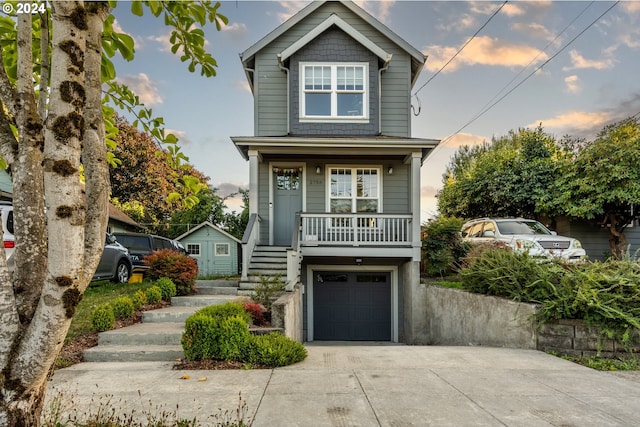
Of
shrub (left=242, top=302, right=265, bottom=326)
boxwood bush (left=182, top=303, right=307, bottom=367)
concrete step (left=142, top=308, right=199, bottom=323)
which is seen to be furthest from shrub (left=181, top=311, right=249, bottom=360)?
concrete step (left=142, top=308, right=199, bottom=323)

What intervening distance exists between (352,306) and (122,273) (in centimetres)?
713

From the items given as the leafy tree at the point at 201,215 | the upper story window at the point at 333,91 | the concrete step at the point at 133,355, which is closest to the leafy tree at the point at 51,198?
the concrete step at the point at 133,355

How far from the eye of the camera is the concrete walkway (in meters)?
3.46

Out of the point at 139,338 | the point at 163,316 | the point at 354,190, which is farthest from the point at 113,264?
the point at 354,190

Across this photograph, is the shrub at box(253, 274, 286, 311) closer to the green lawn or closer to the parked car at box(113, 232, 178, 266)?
the green lawn

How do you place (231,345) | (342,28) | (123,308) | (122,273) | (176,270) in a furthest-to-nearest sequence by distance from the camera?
(342,28)
(122,273)
(176,270)
(123,308)
(231,345)

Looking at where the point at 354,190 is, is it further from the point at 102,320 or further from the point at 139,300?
the point at 102,320

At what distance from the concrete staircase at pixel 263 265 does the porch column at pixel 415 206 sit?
12.2ft

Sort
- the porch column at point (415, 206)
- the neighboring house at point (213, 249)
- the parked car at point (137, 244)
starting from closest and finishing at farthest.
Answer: the porch column at point (415, 206) < the parked car at point (137, 244) < the neighboring house at point (213, 249)

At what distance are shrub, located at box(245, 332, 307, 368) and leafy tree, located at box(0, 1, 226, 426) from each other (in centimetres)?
308

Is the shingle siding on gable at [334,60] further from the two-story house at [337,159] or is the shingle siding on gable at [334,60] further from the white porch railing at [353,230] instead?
the white porch railing at [353,230]

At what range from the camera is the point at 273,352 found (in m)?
5.27

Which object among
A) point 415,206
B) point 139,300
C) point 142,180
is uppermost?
point 142,180

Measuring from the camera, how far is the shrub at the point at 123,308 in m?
7.17
